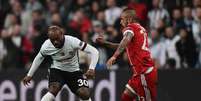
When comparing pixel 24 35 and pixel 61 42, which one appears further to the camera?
→ pixel 24 35

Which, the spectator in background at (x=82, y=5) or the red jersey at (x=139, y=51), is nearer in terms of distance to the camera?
the red jersey at (x=139, y=51)

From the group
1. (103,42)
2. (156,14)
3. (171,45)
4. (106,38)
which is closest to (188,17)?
(171,45)

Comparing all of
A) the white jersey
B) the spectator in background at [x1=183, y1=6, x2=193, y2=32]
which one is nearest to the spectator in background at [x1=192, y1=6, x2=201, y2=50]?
the spectator in background at [x1=183, y1=6, x2=193, y2=32]

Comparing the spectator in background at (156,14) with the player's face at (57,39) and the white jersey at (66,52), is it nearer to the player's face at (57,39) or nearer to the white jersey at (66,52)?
the white jersey at (66,52)

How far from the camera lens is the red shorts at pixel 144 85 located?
1483 cm

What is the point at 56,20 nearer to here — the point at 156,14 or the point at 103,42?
the point at 156,14

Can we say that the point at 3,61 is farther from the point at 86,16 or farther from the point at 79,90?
the point at 79,90

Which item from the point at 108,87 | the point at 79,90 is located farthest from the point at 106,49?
the point at 79,90

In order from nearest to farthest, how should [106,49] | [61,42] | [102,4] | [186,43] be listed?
[61,42] → [186,43] → [106,49] → [102,4]

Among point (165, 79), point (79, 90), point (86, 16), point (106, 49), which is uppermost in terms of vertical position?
point (86, 16)

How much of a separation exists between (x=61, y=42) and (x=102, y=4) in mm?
6256

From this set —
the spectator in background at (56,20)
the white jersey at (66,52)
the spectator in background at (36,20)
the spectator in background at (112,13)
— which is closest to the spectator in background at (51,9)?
the spectator in background at (36,20)

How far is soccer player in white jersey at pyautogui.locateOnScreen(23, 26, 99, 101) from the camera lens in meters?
15.4

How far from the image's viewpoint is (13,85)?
67.7ft
